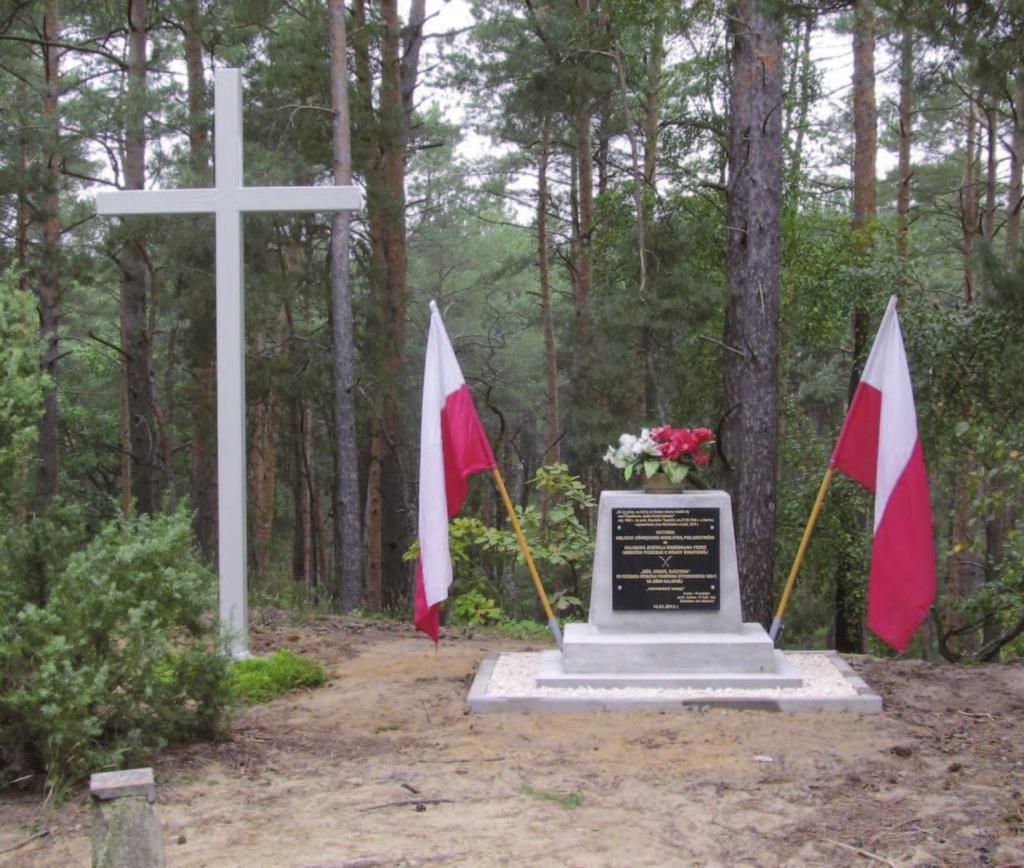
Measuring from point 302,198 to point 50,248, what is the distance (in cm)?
928

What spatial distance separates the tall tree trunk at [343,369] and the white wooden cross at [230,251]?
6.44 m

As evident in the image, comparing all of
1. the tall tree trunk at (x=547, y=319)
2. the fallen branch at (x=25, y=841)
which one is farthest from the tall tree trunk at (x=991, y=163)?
the fallen branch at (x=25, y=841)

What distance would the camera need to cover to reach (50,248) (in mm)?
15328

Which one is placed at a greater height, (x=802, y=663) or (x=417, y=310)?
(x=417, y=310)

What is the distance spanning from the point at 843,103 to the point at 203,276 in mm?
14729

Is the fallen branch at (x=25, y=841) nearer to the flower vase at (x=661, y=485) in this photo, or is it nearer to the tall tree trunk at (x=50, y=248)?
the flower vase at (x=661, y=485)

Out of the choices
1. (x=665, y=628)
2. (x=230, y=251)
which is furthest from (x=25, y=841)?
(x=230, y=251)

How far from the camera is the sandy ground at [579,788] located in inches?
169

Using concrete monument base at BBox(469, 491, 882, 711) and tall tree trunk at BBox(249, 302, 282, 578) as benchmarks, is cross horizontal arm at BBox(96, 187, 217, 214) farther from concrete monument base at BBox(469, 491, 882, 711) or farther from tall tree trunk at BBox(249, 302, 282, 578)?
tall tree trunk at BBox(249, 302, 282, 578)

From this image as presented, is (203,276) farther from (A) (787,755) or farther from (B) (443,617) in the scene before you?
(A) (787,755)

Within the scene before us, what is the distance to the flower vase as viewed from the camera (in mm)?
7473

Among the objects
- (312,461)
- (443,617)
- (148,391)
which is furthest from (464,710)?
(312,461)

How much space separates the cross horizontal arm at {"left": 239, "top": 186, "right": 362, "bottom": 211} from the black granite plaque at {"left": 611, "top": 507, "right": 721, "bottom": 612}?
278cm

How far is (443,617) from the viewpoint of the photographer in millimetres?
15938
